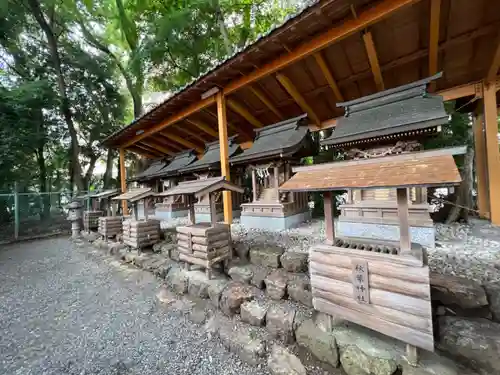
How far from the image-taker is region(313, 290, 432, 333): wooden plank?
1812 mm

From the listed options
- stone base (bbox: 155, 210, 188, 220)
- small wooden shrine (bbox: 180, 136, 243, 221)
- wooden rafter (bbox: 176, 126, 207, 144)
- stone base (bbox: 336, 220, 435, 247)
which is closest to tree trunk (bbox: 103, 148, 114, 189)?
stone base (bbox: 155, 210, 188, 220)

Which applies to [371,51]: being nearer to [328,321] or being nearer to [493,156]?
[493,156]

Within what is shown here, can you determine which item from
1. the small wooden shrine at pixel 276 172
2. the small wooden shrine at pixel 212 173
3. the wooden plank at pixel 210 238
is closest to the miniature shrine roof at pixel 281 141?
the small wooden shrine at pixel 276 172

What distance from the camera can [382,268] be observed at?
1985 mm

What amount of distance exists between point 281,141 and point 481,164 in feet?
16.8

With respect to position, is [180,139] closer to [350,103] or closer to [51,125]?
[51,125]

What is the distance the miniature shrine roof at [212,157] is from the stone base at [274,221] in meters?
2.20

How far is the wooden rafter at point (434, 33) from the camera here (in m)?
3.36

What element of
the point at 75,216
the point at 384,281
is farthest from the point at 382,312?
the point at 75,216

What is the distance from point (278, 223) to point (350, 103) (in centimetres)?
360

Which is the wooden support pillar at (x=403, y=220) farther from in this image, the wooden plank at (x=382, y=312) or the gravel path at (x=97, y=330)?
the gravel path at (x=97, y=330)

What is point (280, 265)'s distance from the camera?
3.58 m

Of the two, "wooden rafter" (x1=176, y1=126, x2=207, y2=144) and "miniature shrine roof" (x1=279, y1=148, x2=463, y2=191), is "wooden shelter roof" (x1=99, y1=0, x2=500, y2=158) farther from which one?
"miniature shrine roof" (x1=279, y1=148, x2=463, y2=191)

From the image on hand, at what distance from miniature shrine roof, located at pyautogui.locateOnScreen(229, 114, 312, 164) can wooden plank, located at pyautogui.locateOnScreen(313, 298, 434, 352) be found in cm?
390
